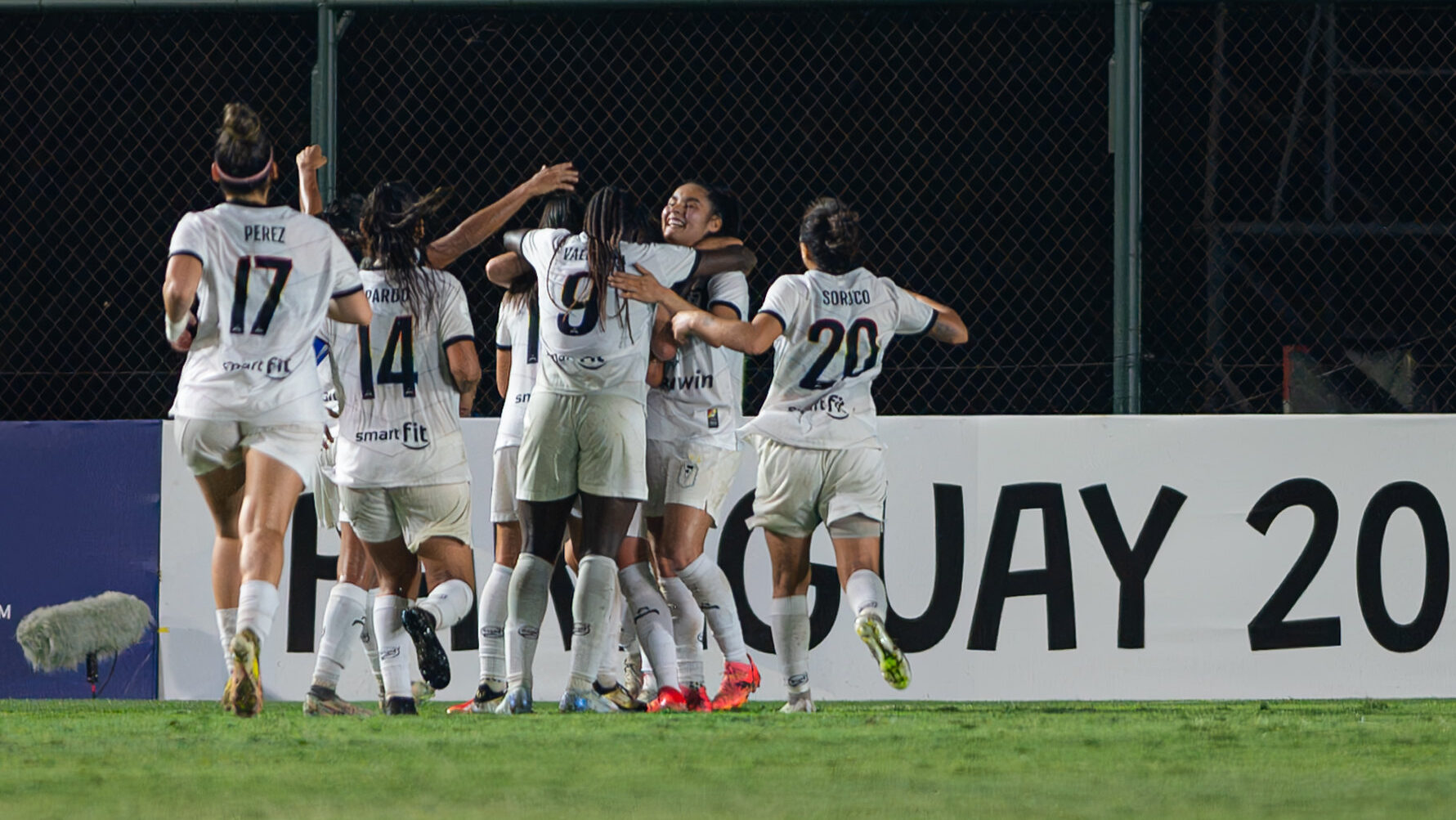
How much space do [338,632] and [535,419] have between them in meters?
0.88

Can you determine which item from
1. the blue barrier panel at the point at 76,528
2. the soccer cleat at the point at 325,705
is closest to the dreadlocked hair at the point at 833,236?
the soccer cleat at the point at 325,705

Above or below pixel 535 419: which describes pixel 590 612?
below

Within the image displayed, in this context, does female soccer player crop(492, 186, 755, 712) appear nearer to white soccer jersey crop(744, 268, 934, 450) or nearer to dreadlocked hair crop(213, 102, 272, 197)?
white soccer jersey crop(744, 268, 934, 450)

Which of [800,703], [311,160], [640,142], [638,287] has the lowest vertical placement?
[800,703]

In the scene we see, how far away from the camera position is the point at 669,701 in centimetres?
563

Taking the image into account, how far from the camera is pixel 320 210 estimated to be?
624 centimetres

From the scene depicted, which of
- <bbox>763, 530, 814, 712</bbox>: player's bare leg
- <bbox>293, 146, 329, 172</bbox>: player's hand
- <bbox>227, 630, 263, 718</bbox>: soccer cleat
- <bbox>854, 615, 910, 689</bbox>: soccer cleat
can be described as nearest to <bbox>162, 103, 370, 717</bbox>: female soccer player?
<bbox>227, 630, 263, 718</bbox>: soccer cleat

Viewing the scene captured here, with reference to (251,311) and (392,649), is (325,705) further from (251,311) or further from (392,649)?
(251,311)

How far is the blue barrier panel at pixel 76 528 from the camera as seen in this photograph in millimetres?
6707

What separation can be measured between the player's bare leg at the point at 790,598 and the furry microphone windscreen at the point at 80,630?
2.31 meters

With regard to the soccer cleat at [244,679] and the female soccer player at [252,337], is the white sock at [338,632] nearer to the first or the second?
the female soccer player at [252,337]

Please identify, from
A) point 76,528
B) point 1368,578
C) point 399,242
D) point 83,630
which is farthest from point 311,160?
point 1368,578

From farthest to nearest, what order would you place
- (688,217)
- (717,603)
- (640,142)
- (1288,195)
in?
1. (1288,195)
2. (640,142)
3. (688,217)
4. (717,603)

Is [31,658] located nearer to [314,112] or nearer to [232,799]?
[314,112]
